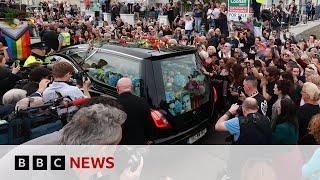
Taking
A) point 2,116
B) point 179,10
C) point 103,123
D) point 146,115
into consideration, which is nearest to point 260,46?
point 146,115

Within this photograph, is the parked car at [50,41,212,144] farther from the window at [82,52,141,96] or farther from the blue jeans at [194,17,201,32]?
the blue jeans at [194,17,201,32]

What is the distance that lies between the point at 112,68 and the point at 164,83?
0.97 meters

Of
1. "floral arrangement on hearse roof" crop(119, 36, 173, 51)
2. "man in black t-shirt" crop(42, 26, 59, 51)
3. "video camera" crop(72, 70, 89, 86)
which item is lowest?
"video camera" crop(72, 70, 89, 86)

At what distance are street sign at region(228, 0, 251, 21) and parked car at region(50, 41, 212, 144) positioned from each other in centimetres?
785

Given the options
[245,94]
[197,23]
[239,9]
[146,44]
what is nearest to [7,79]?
[146,44]

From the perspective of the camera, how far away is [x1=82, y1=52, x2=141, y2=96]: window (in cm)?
552

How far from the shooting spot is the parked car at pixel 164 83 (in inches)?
212

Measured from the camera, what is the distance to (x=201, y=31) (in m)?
16.5

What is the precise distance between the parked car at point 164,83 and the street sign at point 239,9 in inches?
309

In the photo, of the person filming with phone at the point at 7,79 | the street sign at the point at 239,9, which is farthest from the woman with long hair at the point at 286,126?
the street sign at the point at 239,9

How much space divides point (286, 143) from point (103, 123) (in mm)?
2346

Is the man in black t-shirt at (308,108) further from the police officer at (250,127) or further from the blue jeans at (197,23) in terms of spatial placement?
the blue jeans at (197,23)

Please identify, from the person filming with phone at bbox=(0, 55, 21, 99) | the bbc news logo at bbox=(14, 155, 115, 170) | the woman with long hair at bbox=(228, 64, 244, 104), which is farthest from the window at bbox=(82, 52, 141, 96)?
the bbc news logo at bbox=(14, 155, 115, 170)

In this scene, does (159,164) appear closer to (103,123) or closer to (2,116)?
(2,116)
